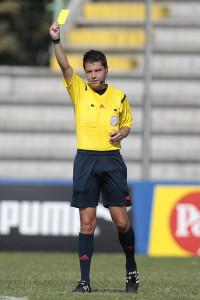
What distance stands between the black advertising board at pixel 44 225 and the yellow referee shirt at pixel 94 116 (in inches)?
284

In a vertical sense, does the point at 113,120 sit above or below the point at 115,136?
above

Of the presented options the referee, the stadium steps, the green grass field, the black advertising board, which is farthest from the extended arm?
the stadium steps

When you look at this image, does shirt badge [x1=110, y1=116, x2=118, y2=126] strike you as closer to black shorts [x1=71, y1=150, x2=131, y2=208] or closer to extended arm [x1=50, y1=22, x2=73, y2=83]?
black shorts [x1=71, y1=150, x2=131, y2=208]

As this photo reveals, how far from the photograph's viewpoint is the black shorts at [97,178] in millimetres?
9250

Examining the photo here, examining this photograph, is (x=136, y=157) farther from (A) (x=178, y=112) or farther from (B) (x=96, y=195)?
(B) (x=96, y=195)

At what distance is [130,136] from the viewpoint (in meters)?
21.9

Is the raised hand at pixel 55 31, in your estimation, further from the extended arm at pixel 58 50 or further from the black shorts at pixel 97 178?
the black shorts at pixel 97 178

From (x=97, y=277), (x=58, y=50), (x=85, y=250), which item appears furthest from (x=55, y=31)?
(x=97, y=277)

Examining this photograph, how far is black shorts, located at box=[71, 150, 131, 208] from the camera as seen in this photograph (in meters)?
9.25

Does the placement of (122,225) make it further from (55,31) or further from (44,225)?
(44,225)

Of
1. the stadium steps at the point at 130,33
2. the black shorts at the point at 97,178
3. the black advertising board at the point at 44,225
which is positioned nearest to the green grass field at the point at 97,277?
the black advertising board at the point at 44,225

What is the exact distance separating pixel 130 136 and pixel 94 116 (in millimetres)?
12681

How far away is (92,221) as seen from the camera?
934 cm

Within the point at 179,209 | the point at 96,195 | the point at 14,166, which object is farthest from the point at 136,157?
the point at 96,195
